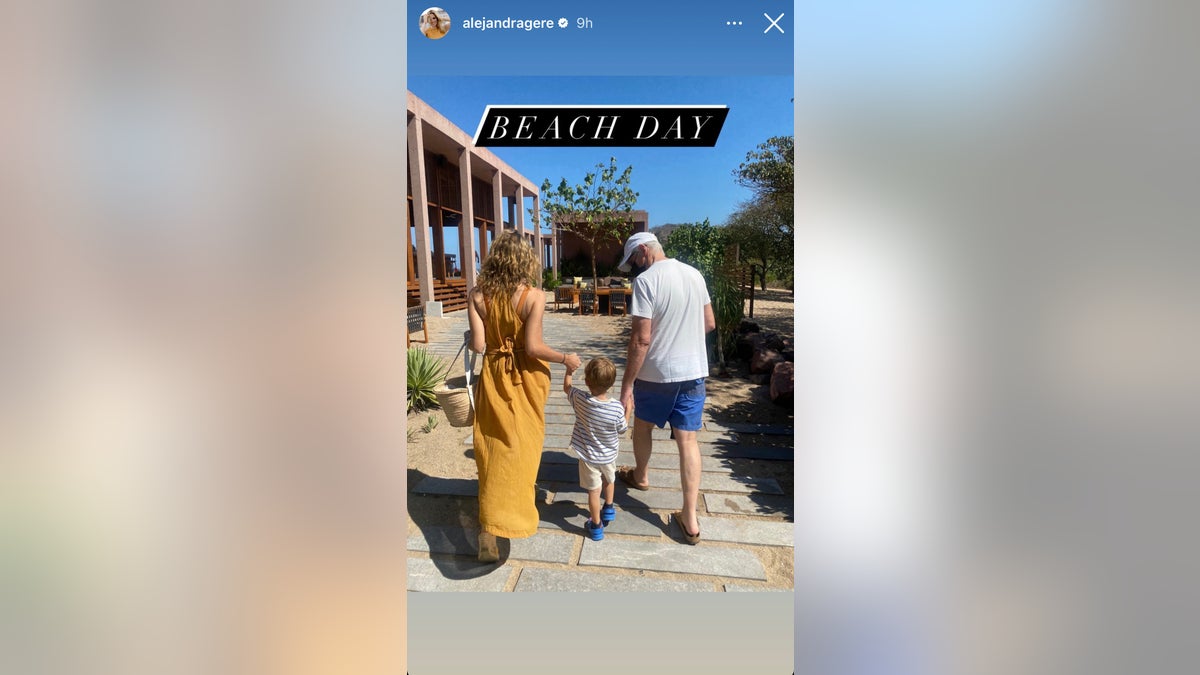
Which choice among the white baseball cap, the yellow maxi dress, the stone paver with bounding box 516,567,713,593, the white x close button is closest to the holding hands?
the yellow maxi dress

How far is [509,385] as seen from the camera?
1.81m

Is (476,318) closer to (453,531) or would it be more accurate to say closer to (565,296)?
(565,296)

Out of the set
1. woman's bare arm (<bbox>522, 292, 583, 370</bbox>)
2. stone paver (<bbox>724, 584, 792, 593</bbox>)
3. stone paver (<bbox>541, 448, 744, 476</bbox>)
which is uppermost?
woman's bare arm (<bbox>522, 292, 583, 370</bbox>)

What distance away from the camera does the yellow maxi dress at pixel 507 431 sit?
5.91 ft

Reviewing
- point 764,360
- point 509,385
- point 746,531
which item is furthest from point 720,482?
point 509,385

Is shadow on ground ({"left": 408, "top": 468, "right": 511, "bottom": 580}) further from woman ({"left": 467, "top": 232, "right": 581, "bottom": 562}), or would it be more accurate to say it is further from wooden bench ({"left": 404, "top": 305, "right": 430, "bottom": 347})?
wooden bench ({"left": 404, "top": 305, "right": 430, "bottom": 347})

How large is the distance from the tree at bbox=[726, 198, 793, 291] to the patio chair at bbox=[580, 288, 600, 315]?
2.13 ft

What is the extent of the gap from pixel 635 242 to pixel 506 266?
1.83 ft

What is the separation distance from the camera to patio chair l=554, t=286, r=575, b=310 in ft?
6.22

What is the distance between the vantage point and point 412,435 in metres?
2.16
